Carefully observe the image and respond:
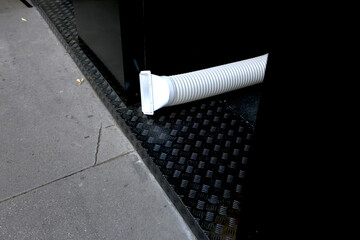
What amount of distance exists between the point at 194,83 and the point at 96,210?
0.88m

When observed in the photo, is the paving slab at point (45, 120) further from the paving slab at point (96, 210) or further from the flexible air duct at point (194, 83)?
the flexible air duct at point (194, 83)

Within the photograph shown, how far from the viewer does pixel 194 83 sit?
2.08 meters

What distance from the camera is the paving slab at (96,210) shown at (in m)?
1.57

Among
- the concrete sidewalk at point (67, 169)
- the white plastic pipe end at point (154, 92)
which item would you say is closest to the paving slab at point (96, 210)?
the concrete sidewalk at point (67, 169)

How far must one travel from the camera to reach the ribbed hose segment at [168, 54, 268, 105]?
6.80 ft

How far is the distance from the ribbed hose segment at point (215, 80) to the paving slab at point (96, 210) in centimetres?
52

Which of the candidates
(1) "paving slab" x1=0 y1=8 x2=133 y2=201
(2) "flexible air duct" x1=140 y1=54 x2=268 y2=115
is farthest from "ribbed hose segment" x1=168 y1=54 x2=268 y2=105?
(1) "paving slab" x1=0 y1=8 x2=133 y2=201

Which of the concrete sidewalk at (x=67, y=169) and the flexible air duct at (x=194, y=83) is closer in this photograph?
the concrete sidewalk at (x=67, y=169)

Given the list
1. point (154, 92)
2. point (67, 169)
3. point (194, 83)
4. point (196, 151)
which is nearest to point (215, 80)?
point (194, 83)

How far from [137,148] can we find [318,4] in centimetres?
137

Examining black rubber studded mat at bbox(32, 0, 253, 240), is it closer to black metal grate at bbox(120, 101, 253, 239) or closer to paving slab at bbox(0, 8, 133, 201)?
black metal grate at bbox(120, 101, 253, 239)

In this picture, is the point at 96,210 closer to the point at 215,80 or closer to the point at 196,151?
the point at 196,151

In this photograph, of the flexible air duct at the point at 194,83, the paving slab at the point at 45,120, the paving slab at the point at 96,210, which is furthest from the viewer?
the flexible air duct at the point at 194,83

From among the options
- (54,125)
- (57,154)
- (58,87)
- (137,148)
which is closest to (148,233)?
(137,148)
